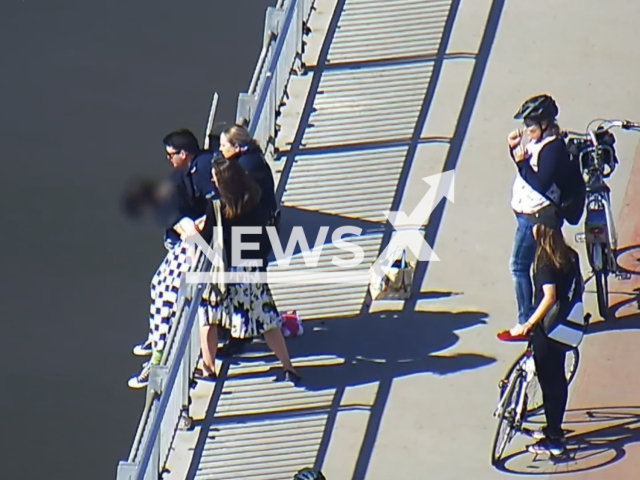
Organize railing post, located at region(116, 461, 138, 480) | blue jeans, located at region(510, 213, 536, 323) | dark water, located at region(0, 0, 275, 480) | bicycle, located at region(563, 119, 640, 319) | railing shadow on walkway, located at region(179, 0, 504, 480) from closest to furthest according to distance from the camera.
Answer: railing post, located at region(116, 461, 138, 480)
railing shadow on walkway, located at region(179, 0, 504, 480)
blue jeans, located at region(510, 213, 536, 323)
bicycle, located at region(563, 119, 640, 319)
dark water, located at region(0, 0, 275, 480)

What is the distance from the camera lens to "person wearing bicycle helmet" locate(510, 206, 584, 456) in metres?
11.4

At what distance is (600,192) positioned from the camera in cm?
1284

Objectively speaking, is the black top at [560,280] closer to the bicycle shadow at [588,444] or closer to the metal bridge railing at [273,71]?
the bicycle shadow at [588,444]

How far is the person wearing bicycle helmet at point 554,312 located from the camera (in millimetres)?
11375

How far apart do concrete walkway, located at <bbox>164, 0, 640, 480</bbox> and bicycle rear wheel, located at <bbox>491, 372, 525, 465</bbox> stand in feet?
0.32

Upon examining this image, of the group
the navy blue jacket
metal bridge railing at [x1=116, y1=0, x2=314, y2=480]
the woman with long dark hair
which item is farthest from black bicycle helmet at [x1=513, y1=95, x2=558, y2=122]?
→ metal bridge railing at [x1=116, y1=0, x2=314, y2=480]

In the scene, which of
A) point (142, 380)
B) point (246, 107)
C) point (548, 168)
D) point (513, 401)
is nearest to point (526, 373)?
point (513, 401)

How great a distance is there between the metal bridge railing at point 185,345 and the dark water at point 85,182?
6.98 ft

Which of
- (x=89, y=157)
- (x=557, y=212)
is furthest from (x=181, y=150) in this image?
(x=89, y=157)

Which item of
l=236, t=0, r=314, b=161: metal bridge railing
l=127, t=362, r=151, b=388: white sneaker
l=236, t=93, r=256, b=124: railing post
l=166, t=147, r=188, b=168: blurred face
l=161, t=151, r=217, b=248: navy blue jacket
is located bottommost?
l=127, t=362, r=151, b=388: white sneaker

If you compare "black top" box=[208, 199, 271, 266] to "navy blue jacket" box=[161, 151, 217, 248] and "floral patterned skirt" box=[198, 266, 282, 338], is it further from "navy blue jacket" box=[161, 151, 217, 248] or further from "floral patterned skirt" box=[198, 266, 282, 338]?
"navy blue jacket" box=[161, 151, 217, 248]

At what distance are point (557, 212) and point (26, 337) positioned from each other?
5.17 meters

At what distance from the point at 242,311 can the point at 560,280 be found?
215 cm

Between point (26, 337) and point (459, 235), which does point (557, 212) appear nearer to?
point (459, 235)
